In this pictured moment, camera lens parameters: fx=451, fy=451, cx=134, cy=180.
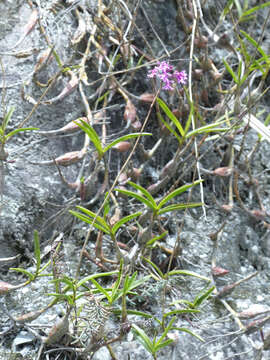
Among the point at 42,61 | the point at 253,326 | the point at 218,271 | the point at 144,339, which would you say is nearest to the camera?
the point at 144,339

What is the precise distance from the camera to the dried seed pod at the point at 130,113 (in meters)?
1.26

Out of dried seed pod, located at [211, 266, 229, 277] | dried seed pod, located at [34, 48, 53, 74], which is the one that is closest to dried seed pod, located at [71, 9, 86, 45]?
dried seed pod, located at [34, 48, 53, 74]

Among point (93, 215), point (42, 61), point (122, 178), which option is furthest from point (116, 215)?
point (42, 61)

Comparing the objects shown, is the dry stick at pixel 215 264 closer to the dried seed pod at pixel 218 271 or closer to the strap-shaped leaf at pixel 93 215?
the dried seed pod at pixel 218 271

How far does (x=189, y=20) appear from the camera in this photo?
1539mm

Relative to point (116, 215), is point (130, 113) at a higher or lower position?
higher

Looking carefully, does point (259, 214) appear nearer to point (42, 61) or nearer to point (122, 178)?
point (122, 178)

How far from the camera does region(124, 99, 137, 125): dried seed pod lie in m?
1.26

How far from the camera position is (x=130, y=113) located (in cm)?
127

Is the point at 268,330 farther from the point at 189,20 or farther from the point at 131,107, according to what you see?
the point at 189,20

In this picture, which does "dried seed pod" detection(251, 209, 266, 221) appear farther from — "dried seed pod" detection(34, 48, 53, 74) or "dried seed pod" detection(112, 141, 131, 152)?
"dried seed pod" detection(34, 48, 53, 74)

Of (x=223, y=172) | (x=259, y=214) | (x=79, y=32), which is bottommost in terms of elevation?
(x=259, y=214)

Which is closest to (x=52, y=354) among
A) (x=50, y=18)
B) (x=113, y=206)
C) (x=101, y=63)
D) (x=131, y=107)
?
(x=113, y=206)

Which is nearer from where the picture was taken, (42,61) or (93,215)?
(93,215)
